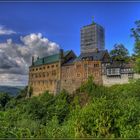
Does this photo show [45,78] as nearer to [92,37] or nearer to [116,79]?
[92,37]

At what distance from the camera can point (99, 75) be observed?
77.1m

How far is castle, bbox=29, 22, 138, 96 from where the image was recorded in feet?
247

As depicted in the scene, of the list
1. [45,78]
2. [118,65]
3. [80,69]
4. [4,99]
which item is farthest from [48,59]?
[118,65]

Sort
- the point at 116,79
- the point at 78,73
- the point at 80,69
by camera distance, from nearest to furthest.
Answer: the point at 116,79
the point at 80,69
the point at 78,73

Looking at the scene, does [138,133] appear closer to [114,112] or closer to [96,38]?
[114,112]

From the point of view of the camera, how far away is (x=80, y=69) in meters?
81.8

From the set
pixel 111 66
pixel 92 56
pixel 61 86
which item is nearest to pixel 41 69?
pixel 61 86

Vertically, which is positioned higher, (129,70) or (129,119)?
(129,70)

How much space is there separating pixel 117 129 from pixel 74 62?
65.7 m

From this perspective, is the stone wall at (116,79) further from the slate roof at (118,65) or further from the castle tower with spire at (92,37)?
the castle tower with spire at (92,37)

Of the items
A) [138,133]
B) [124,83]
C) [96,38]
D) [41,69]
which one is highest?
[96,38]

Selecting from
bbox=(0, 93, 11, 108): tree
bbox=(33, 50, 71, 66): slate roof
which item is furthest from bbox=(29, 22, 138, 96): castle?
bbox=(0, 93, 11, 108): tree

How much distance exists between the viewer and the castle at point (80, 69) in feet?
247

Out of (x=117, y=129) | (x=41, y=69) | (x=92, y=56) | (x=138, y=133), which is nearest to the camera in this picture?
(x=138, y=133)
